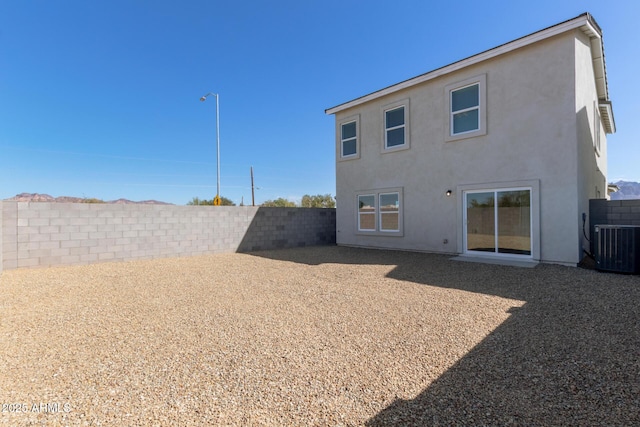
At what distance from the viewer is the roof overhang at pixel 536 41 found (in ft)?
25.0

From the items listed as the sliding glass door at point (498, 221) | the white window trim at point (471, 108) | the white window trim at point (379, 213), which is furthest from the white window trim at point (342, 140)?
the sliding glass door at point (498, 221)

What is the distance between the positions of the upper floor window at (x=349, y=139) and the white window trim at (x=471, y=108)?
3948mm

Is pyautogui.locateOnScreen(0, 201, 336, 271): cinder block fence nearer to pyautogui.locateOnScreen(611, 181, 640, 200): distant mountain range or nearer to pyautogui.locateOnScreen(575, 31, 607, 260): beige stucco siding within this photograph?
pyautogui.locateOnScreen(575, 31, 607, 260): beige stucco siding

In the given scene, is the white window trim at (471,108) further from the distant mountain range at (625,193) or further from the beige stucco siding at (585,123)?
the distant mountain range at (625,193)

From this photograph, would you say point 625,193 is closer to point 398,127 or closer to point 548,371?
point 398,127

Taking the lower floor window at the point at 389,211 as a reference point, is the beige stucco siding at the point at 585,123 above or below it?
above

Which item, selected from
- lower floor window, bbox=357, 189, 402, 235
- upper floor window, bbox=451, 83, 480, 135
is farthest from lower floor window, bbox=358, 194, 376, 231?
upper floor window, bbox=451, 83, 480, 135

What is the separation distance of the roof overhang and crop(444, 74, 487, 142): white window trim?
50cm

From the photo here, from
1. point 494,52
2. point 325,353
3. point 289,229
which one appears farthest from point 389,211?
point 325,353

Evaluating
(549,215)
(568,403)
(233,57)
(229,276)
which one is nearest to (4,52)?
(233,57)

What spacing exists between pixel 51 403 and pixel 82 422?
488 millimetres

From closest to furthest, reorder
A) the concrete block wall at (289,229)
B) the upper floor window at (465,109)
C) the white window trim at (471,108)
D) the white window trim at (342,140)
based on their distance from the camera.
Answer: the white window trim at (471,108) → the upper floor window at (465,109) → the white window trim at (342,140) → the concrete block wall at (289,229)

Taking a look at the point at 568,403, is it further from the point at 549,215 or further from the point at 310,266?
the point at 549,215

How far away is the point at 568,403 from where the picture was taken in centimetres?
220
